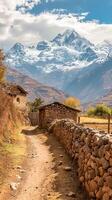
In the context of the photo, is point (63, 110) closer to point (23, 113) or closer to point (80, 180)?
point (23, 113)

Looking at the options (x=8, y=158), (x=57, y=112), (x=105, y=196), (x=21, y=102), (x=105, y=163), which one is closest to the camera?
(x=105, y=196)

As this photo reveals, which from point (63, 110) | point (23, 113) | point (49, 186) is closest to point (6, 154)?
point (49, 186)

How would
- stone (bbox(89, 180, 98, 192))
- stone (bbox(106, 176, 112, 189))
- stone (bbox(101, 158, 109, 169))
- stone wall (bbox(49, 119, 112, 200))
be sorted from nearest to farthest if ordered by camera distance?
stone (bbox(106, 176, 112, 189)) → stone wall (bbox(49, 119, 112, 200)) → stone (bbox(101, 158, 109, 169)) → stone (bbox(89, 180, 98, 192))

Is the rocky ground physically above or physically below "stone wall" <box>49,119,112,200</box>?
below

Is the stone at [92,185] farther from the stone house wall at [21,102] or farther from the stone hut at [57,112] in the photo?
the stone house wall at [21,102]

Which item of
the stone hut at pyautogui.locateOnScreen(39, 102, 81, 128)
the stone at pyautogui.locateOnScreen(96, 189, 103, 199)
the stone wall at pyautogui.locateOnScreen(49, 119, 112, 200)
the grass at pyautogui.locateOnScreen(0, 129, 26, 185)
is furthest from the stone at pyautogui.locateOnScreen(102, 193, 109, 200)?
the stone hut at pyautogui.locateOnScreen(39, 102, 81, 128)

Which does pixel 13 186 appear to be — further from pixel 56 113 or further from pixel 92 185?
pixel 56 113

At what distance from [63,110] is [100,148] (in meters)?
51.2

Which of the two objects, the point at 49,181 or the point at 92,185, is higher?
the point at 92,185

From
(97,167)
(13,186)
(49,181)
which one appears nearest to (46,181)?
(49,181)

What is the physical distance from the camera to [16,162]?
26.6 metres

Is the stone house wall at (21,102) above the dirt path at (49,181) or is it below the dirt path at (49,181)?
above

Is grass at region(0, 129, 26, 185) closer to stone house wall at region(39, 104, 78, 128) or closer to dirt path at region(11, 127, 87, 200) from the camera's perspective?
dirt path at region(11, 127, 87, 200)

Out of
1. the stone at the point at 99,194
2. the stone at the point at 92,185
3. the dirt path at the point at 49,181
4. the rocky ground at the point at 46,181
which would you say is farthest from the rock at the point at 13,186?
the stone at the point at 99,194
